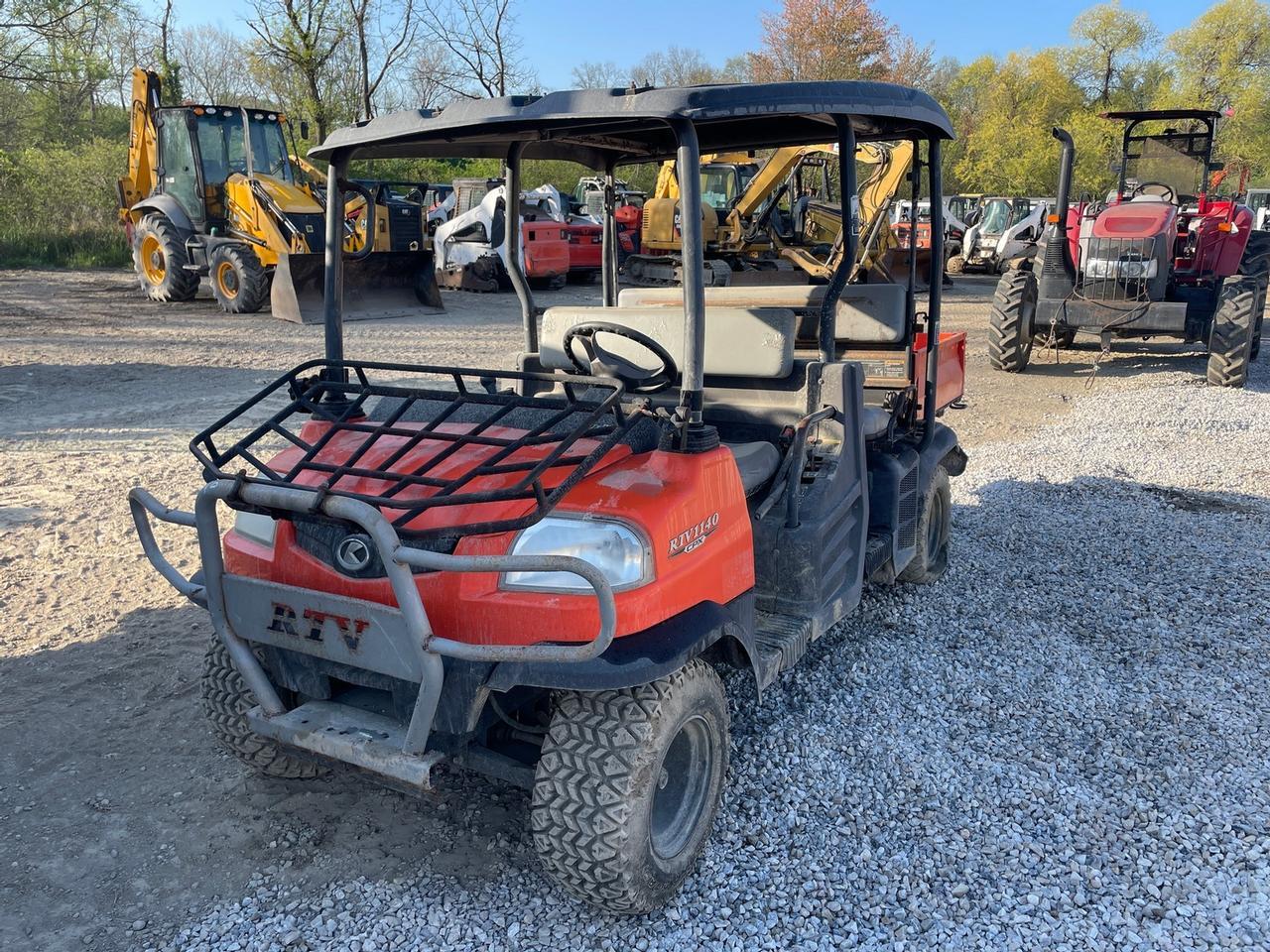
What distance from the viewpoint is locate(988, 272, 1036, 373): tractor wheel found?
10.7 metres

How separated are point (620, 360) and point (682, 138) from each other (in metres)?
0.98

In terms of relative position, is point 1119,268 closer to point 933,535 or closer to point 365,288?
point 933,535

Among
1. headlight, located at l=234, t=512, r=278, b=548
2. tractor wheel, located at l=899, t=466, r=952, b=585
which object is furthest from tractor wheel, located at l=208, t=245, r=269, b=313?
headlight, located at l=234, t=512, r=278, b=548

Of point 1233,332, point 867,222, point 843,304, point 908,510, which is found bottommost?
point 908,510

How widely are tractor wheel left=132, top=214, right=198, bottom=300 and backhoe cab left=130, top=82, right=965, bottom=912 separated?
12.3 metres

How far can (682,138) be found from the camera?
8.30 ft

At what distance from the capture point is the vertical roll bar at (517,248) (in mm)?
4008

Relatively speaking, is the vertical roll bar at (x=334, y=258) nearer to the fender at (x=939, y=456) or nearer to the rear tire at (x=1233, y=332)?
the fender at (x=939, y=456)

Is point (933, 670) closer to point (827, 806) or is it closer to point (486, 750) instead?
point (827, 806)

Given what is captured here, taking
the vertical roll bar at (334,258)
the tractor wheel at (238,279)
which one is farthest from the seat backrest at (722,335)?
the tractor wheel at (238,279)

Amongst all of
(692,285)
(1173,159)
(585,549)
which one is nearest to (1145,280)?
(1173,159)

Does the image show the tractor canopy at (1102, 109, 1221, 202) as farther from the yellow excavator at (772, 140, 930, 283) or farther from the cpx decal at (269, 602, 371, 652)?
the cpx decal at (269, 602, 371, 652)


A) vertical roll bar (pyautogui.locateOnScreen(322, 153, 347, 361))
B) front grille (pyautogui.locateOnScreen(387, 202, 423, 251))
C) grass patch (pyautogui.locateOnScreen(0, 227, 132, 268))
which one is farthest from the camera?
grass patch (pyautogui.locateOnScreen(0, 227, 132, 268))

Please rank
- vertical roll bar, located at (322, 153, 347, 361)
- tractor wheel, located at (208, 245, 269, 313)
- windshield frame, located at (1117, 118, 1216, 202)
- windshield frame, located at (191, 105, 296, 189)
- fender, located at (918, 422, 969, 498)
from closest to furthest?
vertical roll bar, located at (322, 153, 347, 361) < fender, located at (918, 422, 969, 498) < windshield frame, located at (1117, 118, 1216, 202) < tractor wheel, located at (208, 245, 269, 313) < windshield frame, located at (191, 105, 296, 189)
